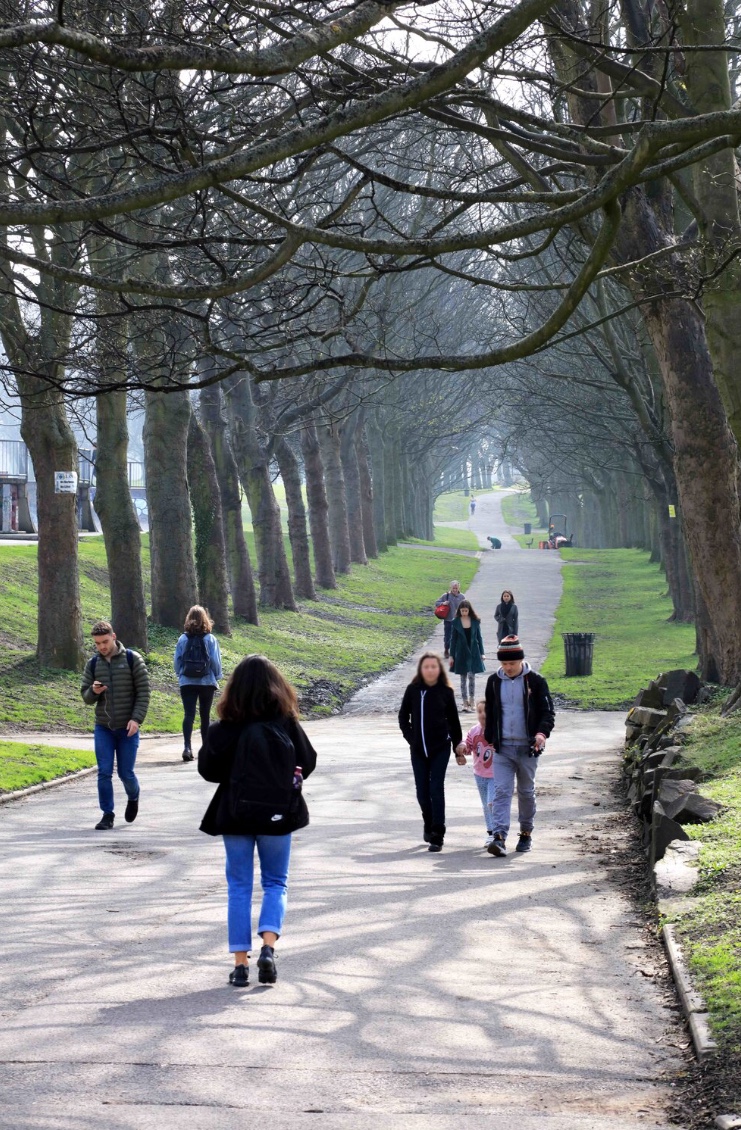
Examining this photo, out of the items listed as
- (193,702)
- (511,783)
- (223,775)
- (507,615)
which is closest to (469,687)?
(507,615)

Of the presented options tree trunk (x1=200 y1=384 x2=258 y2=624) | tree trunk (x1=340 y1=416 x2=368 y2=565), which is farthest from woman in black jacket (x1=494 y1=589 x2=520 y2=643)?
tree trunk (x1=340 y1=416 x2=368 y2=565)

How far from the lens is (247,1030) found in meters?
6.55

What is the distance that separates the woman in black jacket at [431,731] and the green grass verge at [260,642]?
8.63m

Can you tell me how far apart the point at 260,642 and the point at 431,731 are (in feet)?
60.9

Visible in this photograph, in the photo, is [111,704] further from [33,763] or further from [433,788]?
[33,763]

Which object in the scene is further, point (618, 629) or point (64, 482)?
point (618, 629)

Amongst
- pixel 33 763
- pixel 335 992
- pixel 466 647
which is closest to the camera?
pixel 335 992

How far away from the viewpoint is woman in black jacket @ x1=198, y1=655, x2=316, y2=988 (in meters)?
7.57

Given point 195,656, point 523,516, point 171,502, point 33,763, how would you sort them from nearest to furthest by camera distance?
point 33,763 < point 195,656 < point 171,502 < point 523,516

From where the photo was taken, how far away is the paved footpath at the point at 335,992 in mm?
5594

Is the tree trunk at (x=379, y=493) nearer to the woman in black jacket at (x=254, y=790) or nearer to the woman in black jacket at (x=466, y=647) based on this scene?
the woman in black jacket at (x=466, y=647)

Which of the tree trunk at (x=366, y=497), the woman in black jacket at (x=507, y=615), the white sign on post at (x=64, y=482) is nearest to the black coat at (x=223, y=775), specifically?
the white sign on post at (x=64, y=482)

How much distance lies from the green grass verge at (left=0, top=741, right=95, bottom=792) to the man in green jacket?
227 centimetres

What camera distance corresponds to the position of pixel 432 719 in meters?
12.3
